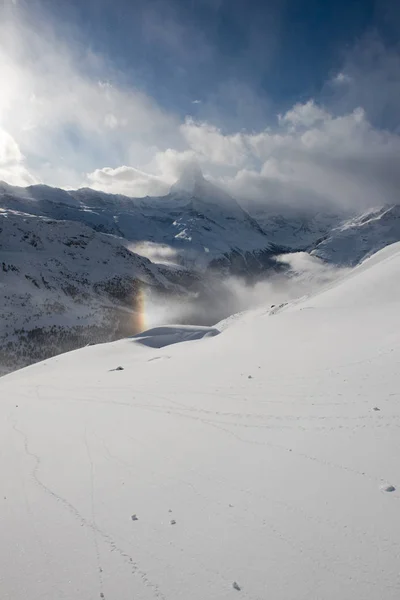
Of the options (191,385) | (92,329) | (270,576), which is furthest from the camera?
(92,329)

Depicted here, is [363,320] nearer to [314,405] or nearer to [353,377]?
[353,377]

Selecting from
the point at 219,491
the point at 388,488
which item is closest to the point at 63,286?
the point at 219,491

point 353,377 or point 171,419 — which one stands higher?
point 353,377

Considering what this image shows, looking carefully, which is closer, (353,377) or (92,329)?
(353,377)

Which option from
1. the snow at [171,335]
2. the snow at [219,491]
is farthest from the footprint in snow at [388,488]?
the snow at [171,335]

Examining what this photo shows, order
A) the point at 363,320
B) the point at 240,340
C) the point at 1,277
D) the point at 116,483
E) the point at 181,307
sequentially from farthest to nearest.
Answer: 1. the point at 181,307
2. the point at 1,277
3. the point at 240,340
4. the point at 363,320
5. the point at 116,483

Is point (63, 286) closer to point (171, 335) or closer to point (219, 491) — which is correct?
point (171, 335)

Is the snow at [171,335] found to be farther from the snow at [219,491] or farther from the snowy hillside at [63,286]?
the snowy hillside at [63,286]

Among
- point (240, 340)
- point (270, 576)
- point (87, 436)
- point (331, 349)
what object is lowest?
point (270, 576)

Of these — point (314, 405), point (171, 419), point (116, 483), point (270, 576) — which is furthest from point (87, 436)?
point (270, 576)
